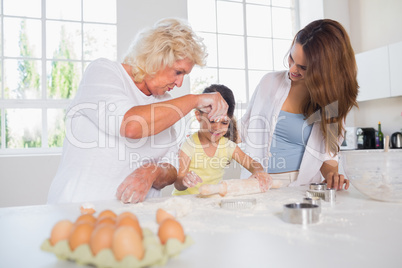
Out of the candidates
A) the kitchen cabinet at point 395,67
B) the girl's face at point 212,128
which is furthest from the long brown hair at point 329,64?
the kitchen cabinet at point 395,67

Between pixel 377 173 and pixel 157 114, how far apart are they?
70cm

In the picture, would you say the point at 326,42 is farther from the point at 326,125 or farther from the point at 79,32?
the point at 79,32

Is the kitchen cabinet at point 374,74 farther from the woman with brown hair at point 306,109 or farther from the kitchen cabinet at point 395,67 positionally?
the woman with brown hair at point 306,109

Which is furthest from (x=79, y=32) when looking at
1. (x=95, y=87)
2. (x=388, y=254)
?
(x=388, y=254)

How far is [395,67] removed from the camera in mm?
3498

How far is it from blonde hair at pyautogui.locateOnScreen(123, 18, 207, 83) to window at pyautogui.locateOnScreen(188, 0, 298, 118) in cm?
259

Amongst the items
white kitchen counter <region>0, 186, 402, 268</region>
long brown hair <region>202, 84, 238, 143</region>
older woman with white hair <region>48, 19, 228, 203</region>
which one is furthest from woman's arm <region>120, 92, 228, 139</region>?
long brown hair <region>202, 84, 238, 143</region>

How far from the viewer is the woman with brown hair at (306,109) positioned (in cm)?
144

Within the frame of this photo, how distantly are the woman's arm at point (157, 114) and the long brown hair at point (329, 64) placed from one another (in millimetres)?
514

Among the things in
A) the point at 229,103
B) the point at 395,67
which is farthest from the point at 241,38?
the point at 229,103

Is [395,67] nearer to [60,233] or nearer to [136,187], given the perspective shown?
[136,187]

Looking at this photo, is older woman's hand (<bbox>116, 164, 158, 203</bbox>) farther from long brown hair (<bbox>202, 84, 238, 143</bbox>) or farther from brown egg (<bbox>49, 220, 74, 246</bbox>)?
long brown hair (<bbox>202, 84, 238, 143</bbox>)

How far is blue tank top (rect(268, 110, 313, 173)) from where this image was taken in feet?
5.67

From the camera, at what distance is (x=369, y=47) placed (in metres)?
4.18
